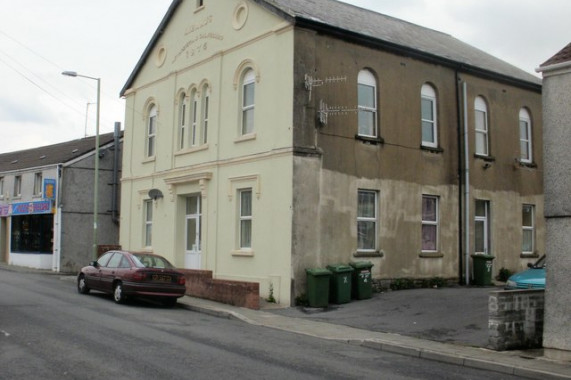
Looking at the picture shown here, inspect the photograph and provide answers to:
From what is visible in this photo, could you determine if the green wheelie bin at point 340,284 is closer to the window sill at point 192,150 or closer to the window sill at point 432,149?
the window sill at point 432,149

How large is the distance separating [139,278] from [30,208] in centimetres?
1818

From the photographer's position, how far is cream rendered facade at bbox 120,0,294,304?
1833cm

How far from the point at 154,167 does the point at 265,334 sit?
13.5 m

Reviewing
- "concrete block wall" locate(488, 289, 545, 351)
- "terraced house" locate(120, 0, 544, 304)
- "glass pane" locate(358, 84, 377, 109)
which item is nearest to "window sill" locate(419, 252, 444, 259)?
"terraced house" locate(120, 0, 544, 304)

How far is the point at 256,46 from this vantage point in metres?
19.8

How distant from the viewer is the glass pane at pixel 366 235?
63.5ft

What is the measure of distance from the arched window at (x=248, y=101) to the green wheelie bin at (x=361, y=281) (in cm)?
544

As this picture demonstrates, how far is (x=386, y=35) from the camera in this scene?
21.2 meters

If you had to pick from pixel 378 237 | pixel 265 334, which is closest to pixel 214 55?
pixel 378 237

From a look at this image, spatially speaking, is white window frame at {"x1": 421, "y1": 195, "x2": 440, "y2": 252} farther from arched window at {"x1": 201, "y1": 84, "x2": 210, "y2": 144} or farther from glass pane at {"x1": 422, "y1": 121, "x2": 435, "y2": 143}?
arched window at {"x1": 201, "y1": 84, "x2": 210, "y2": 144}

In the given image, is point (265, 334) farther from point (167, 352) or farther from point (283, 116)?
point (283, 116)

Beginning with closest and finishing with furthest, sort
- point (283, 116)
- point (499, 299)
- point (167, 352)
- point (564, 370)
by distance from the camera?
point (564, 370), point (167, 352), point (499, 299), point (283, 116)

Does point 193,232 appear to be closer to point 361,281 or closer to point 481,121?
point 361,281

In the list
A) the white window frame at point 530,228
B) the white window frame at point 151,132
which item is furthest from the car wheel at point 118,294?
the white window frame at point 530,228
